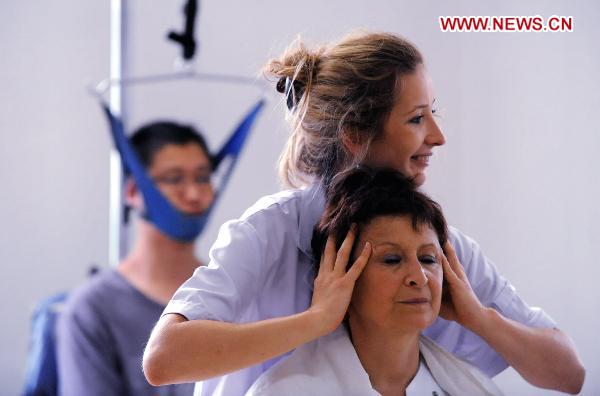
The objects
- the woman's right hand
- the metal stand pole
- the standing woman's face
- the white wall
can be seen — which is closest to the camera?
the woman's right hand

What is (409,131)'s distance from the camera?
42.5 inches

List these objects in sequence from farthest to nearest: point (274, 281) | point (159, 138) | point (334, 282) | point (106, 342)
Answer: point (159, 138)
point (106, 342)
point (274, 281)
point (334, 282)

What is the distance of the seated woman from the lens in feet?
3.22

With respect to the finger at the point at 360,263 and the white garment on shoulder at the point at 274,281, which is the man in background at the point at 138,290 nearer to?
the white garment on shoulder at the point at 274,281

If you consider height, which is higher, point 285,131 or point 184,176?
point 285,131

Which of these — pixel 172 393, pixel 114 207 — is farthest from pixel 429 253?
pixel 114 207

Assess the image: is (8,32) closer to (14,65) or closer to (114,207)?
(14,65)

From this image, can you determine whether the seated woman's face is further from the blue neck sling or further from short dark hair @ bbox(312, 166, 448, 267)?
the blue neck sling

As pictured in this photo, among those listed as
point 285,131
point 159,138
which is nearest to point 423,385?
point 285,131

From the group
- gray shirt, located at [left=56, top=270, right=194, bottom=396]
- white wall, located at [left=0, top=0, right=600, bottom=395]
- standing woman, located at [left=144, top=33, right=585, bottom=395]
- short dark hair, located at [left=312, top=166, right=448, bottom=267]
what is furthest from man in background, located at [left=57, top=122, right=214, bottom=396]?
short dark hair, located at [left=312, top=166, right=448, bottom=267]

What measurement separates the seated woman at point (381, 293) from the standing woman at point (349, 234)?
20mm

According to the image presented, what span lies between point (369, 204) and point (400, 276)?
0.10 meters

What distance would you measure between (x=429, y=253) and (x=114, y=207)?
44.0 inches

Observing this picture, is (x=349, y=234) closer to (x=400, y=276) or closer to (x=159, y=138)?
(x=400, y=276)
